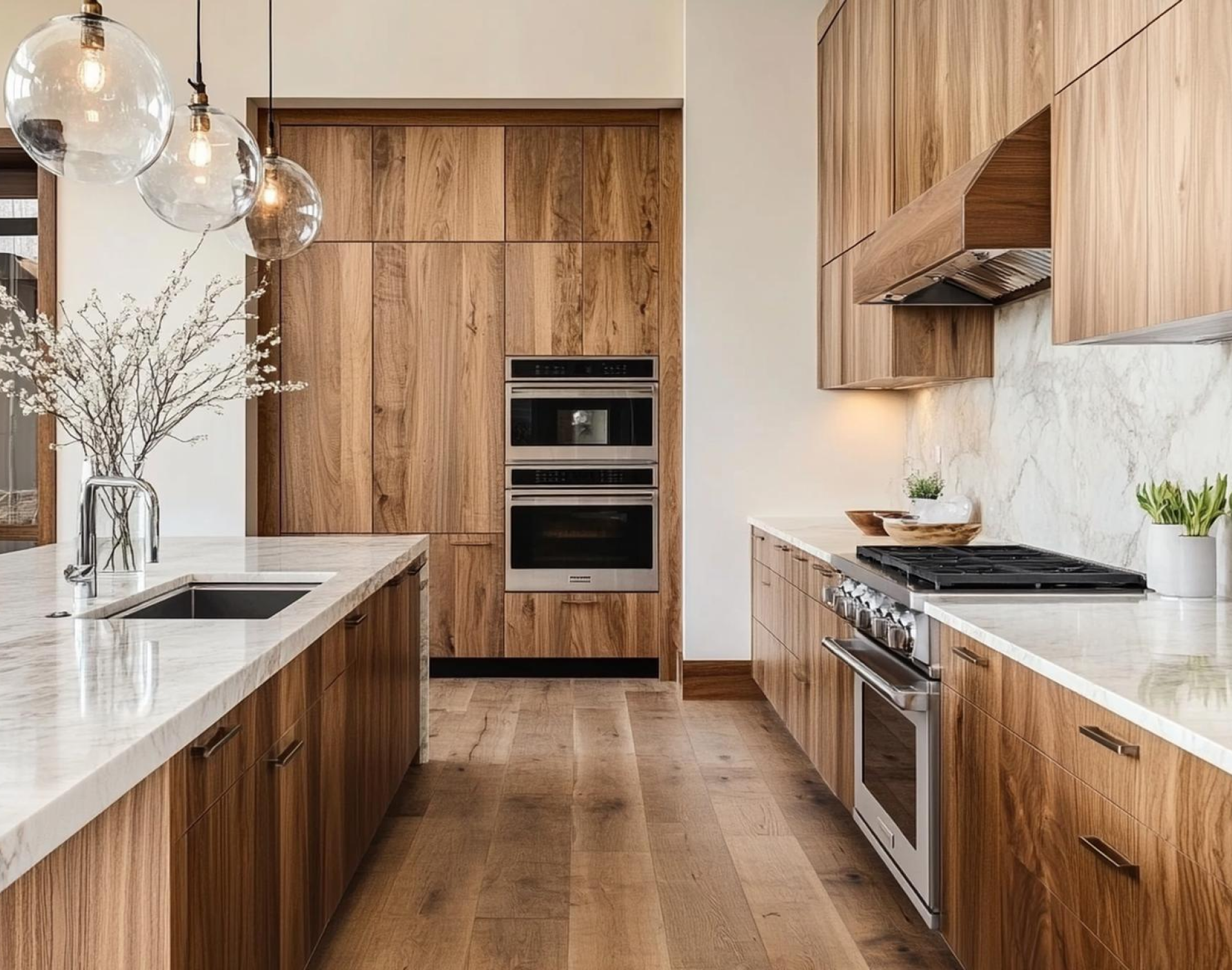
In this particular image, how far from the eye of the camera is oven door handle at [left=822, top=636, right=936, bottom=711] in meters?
2.29

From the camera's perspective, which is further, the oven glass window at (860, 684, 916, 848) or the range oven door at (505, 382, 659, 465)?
the range oven door at (505, 382, 659, 465)

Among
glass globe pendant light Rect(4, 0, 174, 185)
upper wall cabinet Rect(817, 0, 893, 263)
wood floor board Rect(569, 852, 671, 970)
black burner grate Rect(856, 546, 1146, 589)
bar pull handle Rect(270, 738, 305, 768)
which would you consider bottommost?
wood floor board Rect(569, 852, 671, 970)

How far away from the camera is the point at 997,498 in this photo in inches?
143

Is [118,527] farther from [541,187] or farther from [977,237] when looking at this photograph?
[541,187]

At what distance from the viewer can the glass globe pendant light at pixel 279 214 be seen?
2840mm

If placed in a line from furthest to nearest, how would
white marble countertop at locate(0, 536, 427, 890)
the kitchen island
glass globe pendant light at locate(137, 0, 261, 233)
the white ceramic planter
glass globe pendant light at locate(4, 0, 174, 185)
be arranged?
1. glass globe pendant light at locate(137, 0, 261, 233)
2. the white ceramic planter
3. glass globe pendant light at locate(4, 0, 174, 185)
4. the kitchen island
5. white marble countertop at locate(0, 536, 427, 890)

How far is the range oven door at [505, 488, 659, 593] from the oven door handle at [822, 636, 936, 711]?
8.04 ft

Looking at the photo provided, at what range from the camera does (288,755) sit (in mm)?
1890

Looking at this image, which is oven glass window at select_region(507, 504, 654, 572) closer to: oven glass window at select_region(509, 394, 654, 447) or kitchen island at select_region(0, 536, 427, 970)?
oven glass window at select_region(509, 394, 654, 447)

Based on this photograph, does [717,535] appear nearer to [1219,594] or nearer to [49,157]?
[1219,594]

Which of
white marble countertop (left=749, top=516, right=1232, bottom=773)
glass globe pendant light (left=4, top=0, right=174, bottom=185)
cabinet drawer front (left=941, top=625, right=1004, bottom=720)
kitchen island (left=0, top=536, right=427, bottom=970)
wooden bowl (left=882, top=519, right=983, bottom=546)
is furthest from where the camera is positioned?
wooden bowl (left=882, top=519, right=983, bottom=546)

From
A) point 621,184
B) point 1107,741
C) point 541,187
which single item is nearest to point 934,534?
point 1107,741

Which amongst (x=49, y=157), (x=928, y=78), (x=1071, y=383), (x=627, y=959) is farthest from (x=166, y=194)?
(x=1071, y=383)

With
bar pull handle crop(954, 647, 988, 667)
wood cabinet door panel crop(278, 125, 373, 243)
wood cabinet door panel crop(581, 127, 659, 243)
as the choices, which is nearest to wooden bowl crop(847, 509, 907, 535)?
bar pull handle crop(954, 647, 988, 667)
